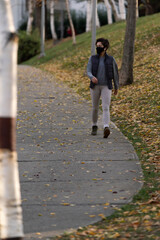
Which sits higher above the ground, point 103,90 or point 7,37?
point 7,37

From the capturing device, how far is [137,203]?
743 cm

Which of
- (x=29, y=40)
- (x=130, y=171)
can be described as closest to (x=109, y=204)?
(x=130, y=171)

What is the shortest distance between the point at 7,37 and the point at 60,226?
2.68 meters

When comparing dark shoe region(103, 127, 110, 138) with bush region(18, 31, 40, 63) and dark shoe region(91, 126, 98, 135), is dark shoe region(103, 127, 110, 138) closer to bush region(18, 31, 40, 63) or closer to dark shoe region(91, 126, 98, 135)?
dark shoe region(91, 126, 98, 135)

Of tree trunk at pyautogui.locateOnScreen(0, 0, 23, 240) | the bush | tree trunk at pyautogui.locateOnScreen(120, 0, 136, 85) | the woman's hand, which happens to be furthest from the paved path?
the bush

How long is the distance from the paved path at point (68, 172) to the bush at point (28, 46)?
111ft

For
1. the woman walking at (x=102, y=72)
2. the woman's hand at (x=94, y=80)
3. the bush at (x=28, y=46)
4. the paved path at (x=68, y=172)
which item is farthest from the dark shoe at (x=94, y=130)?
the bush at (x=28, y=46)

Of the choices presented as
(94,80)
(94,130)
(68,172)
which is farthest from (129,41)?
(68,172)

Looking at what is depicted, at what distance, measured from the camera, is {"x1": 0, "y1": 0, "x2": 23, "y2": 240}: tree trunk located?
15.0 ft

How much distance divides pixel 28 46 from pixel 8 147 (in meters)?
Result: 45.6

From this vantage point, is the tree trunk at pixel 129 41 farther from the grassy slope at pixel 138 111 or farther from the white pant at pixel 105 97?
the white pant at pixel 105 97

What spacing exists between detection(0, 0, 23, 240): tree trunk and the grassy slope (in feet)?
5.51

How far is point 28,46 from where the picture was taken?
49.7 meters

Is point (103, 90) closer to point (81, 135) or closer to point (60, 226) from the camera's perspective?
point (81, 135)
